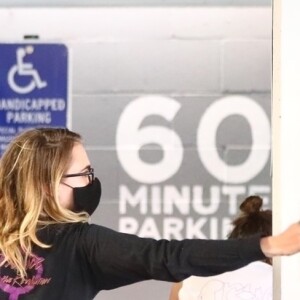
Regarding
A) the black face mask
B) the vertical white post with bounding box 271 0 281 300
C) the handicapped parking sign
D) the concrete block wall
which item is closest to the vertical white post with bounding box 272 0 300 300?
the vertical white post with bounding box 271 0 281 300

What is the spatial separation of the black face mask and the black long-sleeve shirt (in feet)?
0.18

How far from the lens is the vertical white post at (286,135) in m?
1.32

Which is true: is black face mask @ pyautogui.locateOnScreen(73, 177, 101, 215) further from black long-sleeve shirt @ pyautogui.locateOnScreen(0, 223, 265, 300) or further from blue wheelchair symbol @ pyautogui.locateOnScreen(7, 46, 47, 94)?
blue wheelchair symbol @ pyautogui.locateOnScreen(7, 46, 47, 94)

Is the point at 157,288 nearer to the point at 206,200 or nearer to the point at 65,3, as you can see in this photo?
the point at 206,200

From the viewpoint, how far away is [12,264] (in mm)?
1396

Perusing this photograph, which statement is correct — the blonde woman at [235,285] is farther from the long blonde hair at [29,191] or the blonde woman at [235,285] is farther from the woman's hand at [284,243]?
the woman's hand at [284,243]

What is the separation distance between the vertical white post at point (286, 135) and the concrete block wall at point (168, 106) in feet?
5.15

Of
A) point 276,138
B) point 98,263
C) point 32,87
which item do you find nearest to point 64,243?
point 98,263

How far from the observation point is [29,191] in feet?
4.69

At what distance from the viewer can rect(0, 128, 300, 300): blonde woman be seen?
1261 mm

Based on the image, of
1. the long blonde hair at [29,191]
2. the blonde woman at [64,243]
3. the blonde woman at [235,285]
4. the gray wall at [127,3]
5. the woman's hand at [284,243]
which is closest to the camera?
the woman's hand at [284,243]

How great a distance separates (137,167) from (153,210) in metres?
0.18

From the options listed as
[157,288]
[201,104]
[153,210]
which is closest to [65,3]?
[201,104]

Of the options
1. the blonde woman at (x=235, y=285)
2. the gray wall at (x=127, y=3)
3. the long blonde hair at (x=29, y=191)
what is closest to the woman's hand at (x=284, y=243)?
the long blonde hair at (x=29, y=191)
